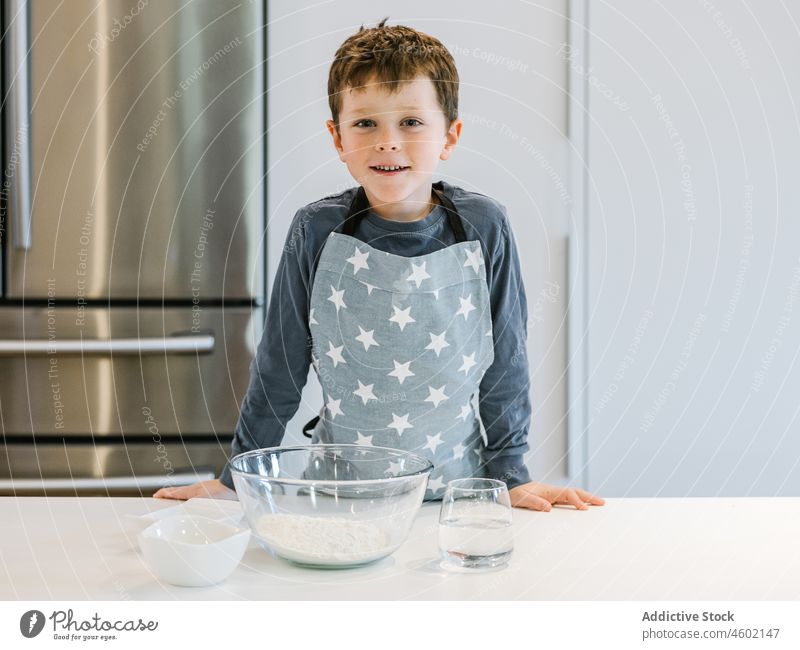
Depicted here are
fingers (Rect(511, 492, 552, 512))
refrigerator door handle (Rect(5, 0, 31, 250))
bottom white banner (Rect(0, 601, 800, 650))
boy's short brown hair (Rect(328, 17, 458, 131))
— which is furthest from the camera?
refrigerator door handle (Rect(5, 0, 31, 250))

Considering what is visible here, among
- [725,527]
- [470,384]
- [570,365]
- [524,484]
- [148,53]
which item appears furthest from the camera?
[570,365]

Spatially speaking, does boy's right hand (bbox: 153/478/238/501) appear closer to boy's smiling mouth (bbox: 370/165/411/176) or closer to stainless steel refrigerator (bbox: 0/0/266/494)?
Result: boy's smiling mouth (bbox: 370/165/411/176)

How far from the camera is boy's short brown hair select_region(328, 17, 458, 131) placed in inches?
36.7

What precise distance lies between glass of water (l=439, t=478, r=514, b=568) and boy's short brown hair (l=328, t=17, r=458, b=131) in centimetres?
49

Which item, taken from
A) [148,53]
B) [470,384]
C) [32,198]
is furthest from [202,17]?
[470,384]

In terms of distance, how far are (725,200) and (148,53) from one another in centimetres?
107

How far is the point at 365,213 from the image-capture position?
0.98 meters

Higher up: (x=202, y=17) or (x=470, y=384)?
(x=202, y=17)

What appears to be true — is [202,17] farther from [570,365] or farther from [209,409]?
[570,365]

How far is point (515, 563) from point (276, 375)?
15.9 inches

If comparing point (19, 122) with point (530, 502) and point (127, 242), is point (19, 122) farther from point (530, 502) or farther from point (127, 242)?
point (530, 502)

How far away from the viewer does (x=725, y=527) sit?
72 centimetres

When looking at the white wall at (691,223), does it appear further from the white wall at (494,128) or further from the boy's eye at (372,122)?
the boy's eye at (372,122)

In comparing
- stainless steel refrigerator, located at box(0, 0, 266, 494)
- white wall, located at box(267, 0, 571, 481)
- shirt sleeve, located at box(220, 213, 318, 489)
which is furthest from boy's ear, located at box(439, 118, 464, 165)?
white wall, located at box(267, 0, 571, 481)
